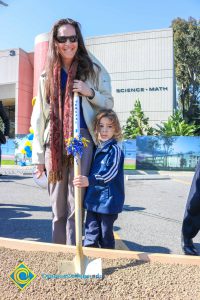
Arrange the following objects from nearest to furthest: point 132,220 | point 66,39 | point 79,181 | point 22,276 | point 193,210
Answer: point 22,276 → point 79,181 → point 66,39 → point 193,210 → point 132,220

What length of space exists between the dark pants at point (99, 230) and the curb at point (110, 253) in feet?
0.87

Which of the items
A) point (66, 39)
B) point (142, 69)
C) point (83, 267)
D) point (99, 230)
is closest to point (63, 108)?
point (66, 39)

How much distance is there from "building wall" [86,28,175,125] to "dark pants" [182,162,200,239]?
76.4ft

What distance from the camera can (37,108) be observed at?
2.42 metres

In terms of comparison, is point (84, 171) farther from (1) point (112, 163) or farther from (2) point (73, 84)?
(2) point (73, 84)

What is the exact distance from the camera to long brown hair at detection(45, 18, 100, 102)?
2297 millimetres

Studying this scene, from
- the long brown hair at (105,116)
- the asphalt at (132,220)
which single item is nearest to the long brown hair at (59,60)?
the long brown hair at (105,116)

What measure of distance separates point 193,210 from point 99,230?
80 cm

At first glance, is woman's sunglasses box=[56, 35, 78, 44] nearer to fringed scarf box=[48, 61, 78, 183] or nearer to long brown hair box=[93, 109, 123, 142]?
fringed scarf box=[48, 61, 78, 183]

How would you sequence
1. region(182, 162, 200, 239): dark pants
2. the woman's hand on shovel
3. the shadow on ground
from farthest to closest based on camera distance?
the shadow on ground
region(182, 162, 200, 239): dark pants
the woman's hand on shovel

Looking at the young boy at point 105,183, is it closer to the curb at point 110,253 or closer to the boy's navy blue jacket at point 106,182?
the boy's navy blue jacket at point 106,182

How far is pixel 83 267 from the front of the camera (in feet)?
6.47

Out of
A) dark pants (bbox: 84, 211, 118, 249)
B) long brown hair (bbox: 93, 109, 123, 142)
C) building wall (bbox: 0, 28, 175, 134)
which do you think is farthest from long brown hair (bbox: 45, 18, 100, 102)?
building wall (bbox: 0, 28, 175, 134)

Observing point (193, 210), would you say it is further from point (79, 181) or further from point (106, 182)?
point (79, 181)
